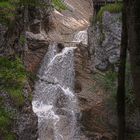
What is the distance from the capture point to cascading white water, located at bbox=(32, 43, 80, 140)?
1773cm

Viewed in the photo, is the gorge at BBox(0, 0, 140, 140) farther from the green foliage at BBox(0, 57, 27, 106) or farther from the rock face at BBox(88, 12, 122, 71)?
the green foliage at BBox(0, 57, 27, 106)

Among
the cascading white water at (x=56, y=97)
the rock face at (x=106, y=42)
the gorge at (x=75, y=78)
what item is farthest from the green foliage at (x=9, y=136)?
the rock face at (x=106, y=42)

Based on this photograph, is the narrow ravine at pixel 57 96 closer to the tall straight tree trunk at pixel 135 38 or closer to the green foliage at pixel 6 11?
the green foliage at pixel 6 11

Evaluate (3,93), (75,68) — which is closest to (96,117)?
(75,68)

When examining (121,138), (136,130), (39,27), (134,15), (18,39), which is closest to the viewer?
(134,15)

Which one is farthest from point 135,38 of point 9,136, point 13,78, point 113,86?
point 113,86

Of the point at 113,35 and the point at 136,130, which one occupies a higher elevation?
the point at 113,35

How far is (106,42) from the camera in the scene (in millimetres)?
20000

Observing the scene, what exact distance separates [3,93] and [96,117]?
8.95 metres

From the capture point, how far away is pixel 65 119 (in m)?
18.2

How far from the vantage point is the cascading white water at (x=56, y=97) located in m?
17.7

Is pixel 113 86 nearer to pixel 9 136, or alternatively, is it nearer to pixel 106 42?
pixel 106 42

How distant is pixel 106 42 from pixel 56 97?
404cm

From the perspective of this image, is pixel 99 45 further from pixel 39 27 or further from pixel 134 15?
pixel 134 15
